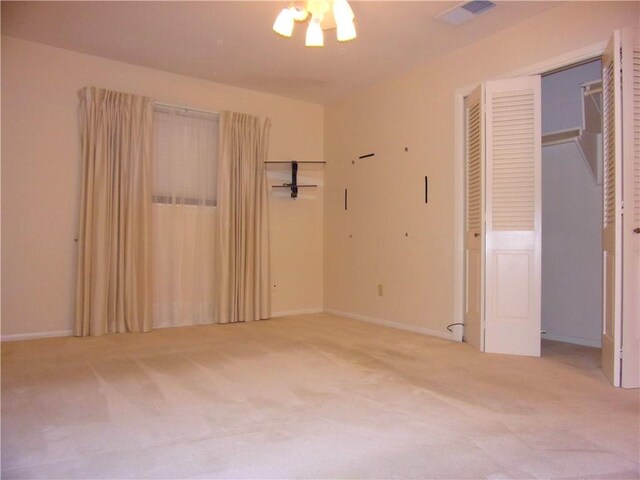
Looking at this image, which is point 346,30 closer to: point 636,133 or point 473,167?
point 473,167

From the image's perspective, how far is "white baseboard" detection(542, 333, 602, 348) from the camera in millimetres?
3914

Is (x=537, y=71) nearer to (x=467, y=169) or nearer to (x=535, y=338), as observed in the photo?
(x=467, y=169)

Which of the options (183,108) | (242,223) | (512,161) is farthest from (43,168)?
(512,161)

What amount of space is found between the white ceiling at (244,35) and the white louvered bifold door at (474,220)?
2.16 ft

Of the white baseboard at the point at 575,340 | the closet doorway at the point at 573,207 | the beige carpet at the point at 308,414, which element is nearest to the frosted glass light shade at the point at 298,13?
the beige carpet at the point at 308,414

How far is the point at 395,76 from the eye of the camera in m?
4.69

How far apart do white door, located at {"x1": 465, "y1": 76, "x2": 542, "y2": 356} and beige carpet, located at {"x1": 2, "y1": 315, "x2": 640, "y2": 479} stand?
278 mm

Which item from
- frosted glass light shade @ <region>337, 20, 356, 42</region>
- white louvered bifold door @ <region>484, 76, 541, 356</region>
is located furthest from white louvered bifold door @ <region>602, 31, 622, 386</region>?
frosted glass light shade @ <region>337, 20, 356, 42</region>

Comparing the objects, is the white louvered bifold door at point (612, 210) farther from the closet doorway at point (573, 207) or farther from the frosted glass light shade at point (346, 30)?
the frosted glass light shade at point (346, 30)

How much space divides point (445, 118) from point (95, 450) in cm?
381

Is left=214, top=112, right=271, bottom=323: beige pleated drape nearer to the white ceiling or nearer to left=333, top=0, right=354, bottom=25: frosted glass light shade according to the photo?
the white ceiling

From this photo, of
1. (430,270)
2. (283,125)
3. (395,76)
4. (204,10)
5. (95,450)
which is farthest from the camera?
(283,125)

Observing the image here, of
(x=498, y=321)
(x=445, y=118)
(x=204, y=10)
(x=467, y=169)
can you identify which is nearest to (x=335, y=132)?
(x=445, y=118)

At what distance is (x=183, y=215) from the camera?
4.66m
